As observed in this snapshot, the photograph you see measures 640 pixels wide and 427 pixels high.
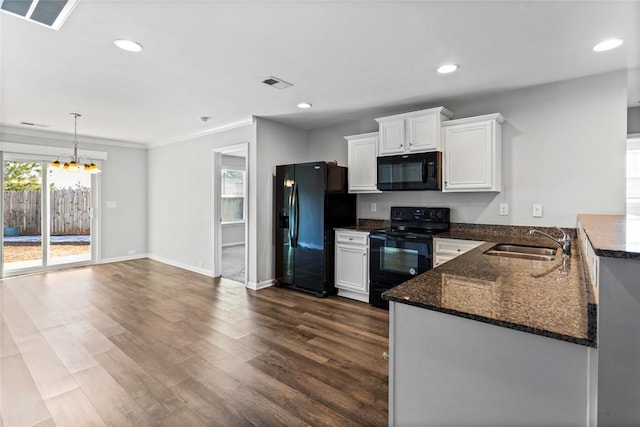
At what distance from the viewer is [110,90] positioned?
3.38 meters

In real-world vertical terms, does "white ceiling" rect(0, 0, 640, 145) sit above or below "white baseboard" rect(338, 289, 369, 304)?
above

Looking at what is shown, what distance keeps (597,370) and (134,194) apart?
7.58 meters

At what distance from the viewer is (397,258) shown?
11.9ft

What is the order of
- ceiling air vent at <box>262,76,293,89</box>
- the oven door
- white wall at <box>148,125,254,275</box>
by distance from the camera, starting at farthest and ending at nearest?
white wall at <box>148,125,254,275</box>, the oven door, ceiling air vent at <box>262,76,293,89</box>

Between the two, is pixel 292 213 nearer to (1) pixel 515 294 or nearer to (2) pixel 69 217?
(1) pixel 515 294

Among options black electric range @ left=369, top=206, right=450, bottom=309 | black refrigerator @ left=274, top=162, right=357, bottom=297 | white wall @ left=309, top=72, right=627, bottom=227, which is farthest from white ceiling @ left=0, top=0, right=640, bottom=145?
black electric range @ left=369, top=206, right=450, bottom=309

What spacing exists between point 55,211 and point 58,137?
1332 millimetres

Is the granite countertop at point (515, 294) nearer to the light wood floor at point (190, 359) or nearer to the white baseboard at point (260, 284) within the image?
the light wood floor at point (190, 359)

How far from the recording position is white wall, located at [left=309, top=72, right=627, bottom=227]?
2.87 meters

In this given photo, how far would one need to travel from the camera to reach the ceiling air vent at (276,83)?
3061 mm

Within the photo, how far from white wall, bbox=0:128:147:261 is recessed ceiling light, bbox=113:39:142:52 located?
4531mm

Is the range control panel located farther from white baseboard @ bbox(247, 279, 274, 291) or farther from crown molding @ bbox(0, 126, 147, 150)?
crown molding @ bbox(0, 126, 147, 150)

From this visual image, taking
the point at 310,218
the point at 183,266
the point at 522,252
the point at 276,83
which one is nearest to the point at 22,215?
the point at 183,266

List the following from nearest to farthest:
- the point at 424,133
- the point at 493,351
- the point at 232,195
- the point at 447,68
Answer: the point at 493,351 < the point at 447,68 < the point at 424,133 < the point at 232,195
